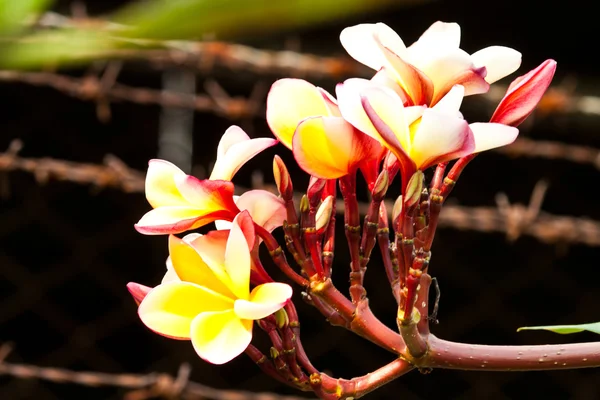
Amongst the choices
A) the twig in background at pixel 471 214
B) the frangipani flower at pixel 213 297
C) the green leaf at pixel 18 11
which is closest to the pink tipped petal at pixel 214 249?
the frangipani flower at pixel 213 297

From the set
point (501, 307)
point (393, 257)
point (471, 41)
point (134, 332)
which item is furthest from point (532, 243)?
point (393, 257)

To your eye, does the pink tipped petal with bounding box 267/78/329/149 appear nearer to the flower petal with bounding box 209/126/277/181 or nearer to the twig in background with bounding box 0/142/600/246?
the flower petal with bounding box 209/126/277/181

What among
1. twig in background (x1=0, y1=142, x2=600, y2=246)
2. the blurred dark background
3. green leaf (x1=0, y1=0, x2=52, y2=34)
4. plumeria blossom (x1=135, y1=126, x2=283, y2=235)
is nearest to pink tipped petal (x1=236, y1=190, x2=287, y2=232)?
plumeria blossom (x1=135, y1=126, x2=283, y2=235)

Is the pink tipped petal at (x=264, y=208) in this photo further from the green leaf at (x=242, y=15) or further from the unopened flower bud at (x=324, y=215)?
the green leaf at (x=242, y=15)

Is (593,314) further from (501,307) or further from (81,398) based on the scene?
(81,398)

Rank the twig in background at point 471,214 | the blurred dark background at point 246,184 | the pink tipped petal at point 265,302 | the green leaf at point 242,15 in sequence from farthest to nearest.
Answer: the blurred dark background at point 246,184 < the twig in background at point 471,214 < the pink tipped petal at point 265,302 < the green leaf at point 242,15

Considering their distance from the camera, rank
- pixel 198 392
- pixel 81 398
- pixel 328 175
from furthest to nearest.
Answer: pixel 81 398 < pixel 198 392 < pixel 328 175
